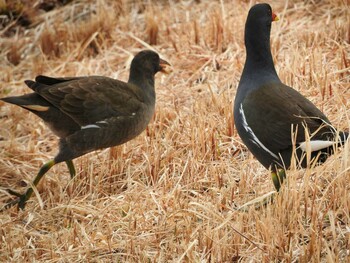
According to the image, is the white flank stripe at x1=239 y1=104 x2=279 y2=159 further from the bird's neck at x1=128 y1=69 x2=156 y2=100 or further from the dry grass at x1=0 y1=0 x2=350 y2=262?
the bird's neck at x1=128 y1=69 x2=156 y2=100

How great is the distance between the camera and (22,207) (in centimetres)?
521

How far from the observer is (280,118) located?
4.43m

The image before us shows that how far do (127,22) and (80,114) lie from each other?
300 cm

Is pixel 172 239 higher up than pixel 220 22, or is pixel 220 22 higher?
pixel 220 22

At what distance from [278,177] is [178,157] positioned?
1.23 meters

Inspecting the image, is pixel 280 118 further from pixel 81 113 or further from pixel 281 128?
pixel 81 113

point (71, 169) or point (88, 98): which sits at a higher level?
point (88, 98)

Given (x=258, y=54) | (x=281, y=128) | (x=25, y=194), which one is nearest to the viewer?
(x=281, y=128)

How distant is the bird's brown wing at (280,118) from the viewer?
4.39 meters

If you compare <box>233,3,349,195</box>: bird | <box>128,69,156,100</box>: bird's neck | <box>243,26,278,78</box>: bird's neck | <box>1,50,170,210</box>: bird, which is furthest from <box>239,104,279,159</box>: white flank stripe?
<box>128,69,156,100</box>: bird's neck

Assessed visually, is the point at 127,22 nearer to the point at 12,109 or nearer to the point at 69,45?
the point at 69,45

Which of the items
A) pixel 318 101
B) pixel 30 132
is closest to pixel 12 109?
pixel 30 132

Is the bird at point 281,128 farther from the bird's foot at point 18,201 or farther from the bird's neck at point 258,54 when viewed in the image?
the bird's foot at point 18,201

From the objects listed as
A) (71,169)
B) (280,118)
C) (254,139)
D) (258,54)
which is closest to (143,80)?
(71,169)
